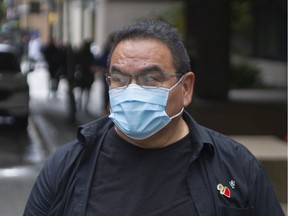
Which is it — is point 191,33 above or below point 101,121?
below

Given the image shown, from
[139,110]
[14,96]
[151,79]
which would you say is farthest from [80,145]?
[14,96]

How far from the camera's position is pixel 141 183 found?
2.27 meters

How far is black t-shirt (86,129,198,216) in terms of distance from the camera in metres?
2.24

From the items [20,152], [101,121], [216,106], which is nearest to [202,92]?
[216,106]

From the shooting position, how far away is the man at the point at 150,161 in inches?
88.7

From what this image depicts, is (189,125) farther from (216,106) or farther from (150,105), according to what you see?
(216,106)

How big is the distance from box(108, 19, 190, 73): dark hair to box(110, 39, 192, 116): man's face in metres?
0.02

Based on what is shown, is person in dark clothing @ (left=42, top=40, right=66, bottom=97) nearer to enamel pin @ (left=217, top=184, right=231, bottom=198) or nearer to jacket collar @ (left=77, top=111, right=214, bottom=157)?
jacket collar @ (left=77, top=111, right=214, bottom=157)

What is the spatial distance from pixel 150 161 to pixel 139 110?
0.18m

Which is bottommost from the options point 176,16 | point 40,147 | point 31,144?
point 176,16

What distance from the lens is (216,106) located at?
17.7m

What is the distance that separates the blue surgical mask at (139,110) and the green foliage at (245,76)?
2465 centimetres

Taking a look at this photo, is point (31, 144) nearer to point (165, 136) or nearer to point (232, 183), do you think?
point (165, 136)

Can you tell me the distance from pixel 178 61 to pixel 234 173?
41 centimetres
